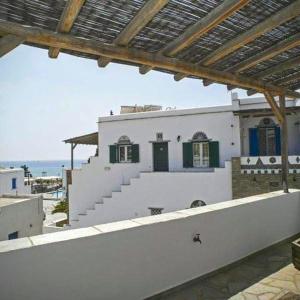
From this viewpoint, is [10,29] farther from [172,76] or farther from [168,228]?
[168,228]

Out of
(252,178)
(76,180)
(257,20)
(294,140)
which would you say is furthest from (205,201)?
(257,20)

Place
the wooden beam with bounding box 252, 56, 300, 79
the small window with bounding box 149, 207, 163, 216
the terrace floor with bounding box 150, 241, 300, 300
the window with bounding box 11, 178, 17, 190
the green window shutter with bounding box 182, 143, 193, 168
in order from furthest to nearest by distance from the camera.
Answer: the window with bounding box 11, 178, 17, 190 → the green window shutter with bounding box 182, 143, 193, 168 → the small window with bounding box 149, 207, 163, 216 → the wooden beam with bounding box 252, 56, 300, 79 → the terrace floor with bounding box 150, 241, 300, 300

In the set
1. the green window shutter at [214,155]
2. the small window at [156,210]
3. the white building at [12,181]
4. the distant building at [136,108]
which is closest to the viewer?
the small window at [156,210]

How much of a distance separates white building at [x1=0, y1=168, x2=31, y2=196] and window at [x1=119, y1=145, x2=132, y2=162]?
12.6 metres

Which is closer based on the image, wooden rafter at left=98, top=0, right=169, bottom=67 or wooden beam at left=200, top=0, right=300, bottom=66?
wooden rafter at left=98, top=0, right=169, bottom=67

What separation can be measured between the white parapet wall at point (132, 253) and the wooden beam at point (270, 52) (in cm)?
223

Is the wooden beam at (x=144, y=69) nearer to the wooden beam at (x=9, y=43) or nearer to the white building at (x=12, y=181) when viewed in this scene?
the wooden beam at (x=9, y=43)

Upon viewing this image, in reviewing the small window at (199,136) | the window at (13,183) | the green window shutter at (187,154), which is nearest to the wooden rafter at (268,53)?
the small window at (199,136)

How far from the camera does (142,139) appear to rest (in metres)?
18.7

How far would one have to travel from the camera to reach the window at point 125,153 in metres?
19.1

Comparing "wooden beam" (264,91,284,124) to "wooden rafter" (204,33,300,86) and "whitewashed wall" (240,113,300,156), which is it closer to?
"wooden rafter" (204,33,300,86)

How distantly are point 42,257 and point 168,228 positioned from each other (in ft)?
5.55

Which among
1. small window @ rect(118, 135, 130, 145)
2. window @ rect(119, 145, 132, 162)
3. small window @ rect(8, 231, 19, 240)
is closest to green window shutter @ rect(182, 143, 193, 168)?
window @ rect(119, 145, 132, 162)

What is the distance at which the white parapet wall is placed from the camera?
2980mm
